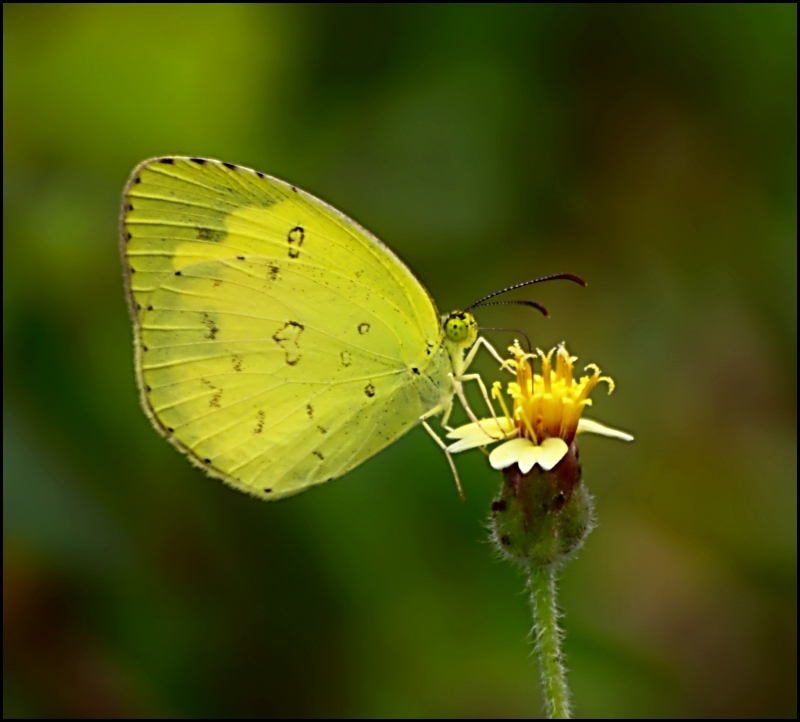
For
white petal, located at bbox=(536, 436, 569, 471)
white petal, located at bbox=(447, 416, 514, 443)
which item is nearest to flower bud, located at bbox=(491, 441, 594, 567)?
white petal, located at bbox=(536, 436, 569, 471)

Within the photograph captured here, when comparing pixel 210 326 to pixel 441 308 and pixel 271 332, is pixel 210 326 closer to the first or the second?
pixel 271 332

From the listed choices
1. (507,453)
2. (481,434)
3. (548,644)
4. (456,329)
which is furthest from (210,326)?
(548,644)

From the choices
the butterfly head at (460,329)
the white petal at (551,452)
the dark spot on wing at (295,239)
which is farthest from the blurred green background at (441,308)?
the white petal at (551,452)

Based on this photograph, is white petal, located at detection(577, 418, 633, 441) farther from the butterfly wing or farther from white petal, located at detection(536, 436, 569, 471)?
the butterfly wing

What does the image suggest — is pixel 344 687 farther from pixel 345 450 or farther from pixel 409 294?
pixel 409 294

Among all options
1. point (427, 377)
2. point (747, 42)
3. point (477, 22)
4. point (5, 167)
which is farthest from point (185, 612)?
point (747, 42)

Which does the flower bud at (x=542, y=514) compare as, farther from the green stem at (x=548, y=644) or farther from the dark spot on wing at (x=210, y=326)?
the dark spot on wing at (x=210, y=326)
